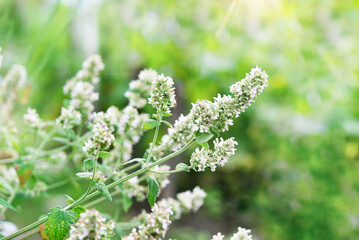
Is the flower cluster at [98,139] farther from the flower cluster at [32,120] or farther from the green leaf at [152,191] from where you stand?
the flower cluster at [32,120]

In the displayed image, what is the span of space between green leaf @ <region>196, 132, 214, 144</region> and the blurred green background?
1.22 m

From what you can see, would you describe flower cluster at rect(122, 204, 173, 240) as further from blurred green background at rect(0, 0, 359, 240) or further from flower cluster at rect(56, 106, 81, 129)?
blurred green background at rect(0, 0, 359, 240)

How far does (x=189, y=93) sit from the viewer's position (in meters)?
1.80

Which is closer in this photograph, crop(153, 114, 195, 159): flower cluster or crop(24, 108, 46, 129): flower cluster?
crop(153, 114, 195, 159): flower cluster

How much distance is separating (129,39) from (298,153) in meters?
1.07

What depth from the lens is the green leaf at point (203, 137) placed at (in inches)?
16.3

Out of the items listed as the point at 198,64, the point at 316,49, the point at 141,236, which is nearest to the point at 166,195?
the point at 198,64

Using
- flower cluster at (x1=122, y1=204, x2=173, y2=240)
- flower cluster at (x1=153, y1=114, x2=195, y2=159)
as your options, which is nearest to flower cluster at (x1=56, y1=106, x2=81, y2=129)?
flower cluster at (x1=153, y1=114, x2=195, y2=159)

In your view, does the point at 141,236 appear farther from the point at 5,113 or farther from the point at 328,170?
the point at 328,170

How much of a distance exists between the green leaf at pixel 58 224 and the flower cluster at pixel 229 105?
0.56ft

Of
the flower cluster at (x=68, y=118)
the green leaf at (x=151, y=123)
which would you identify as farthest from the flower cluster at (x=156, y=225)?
the flower cluster at (x=68, y=118)

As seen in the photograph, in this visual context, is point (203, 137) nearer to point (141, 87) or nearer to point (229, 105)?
point (229, 105)

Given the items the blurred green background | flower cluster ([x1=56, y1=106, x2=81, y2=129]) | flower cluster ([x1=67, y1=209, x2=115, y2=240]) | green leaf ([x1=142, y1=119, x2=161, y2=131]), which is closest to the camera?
flower cluster ([x1=67, y1=209, x2=115, y2=240])

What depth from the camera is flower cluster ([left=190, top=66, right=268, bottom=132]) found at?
0.42 metres
